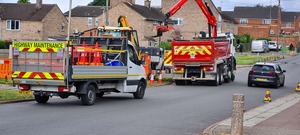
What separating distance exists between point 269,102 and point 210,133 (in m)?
11.2

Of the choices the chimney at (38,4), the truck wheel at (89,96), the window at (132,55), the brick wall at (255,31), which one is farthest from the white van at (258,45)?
the truck wheel at (89,96)

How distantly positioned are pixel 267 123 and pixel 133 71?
847cm

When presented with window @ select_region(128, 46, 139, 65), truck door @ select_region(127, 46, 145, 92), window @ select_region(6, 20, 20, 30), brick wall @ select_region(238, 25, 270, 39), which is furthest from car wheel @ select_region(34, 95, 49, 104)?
brick wall @ select_region(238, 25, 270, 39)

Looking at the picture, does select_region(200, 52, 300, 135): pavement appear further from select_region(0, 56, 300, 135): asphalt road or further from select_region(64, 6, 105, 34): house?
select_region(64, 6, 105, 34): house

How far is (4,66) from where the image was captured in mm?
30469

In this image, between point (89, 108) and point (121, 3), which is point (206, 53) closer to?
point (89, 108)

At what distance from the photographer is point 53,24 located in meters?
72.2

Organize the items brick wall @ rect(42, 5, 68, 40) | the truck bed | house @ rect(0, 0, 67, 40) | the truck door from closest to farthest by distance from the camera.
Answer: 1. the truck door
2. the truck bed
3. house @ rect(0, 0, 67, 40)
4. brick wall @ rect(42, 5, 68, 40)

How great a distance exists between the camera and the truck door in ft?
74.4

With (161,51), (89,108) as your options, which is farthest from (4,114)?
(161,51)

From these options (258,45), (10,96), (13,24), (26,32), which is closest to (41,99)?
(10,96)

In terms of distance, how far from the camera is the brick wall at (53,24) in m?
70.6

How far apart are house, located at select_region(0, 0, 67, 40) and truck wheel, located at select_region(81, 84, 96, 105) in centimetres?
5098

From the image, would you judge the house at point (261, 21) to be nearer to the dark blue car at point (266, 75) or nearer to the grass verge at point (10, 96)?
the dark blue car at point (266, 75)
